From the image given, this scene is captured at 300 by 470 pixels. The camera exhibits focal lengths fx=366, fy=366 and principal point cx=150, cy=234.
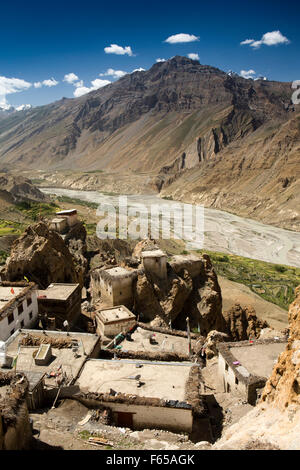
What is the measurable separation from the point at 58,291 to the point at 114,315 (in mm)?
4591

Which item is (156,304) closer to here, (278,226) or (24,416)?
(24,416)

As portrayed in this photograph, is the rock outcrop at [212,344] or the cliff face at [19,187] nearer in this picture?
the rock outcrop at [212,344]

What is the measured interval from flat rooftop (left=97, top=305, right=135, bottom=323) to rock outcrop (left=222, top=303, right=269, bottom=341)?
34.8 ft

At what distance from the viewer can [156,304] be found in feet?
80.0

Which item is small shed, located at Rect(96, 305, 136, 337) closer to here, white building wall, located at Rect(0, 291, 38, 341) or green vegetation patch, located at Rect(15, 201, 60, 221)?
white building wall, located at Rect(0, 291, 38, 341)

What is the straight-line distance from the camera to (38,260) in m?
25.8

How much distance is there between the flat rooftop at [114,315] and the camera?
1982cm

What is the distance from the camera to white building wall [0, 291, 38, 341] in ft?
56.8

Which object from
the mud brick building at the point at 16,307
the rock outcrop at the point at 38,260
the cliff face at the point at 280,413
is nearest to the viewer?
the cliff face at the point at 280,413

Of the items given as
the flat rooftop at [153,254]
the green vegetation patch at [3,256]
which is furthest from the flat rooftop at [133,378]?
the green vegetation patch at [3,256]

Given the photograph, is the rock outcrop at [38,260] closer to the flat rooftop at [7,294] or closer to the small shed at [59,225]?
the flat rooftop at [7,294]

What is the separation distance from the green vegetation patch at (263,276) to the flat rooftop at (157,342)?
25.0 metres
